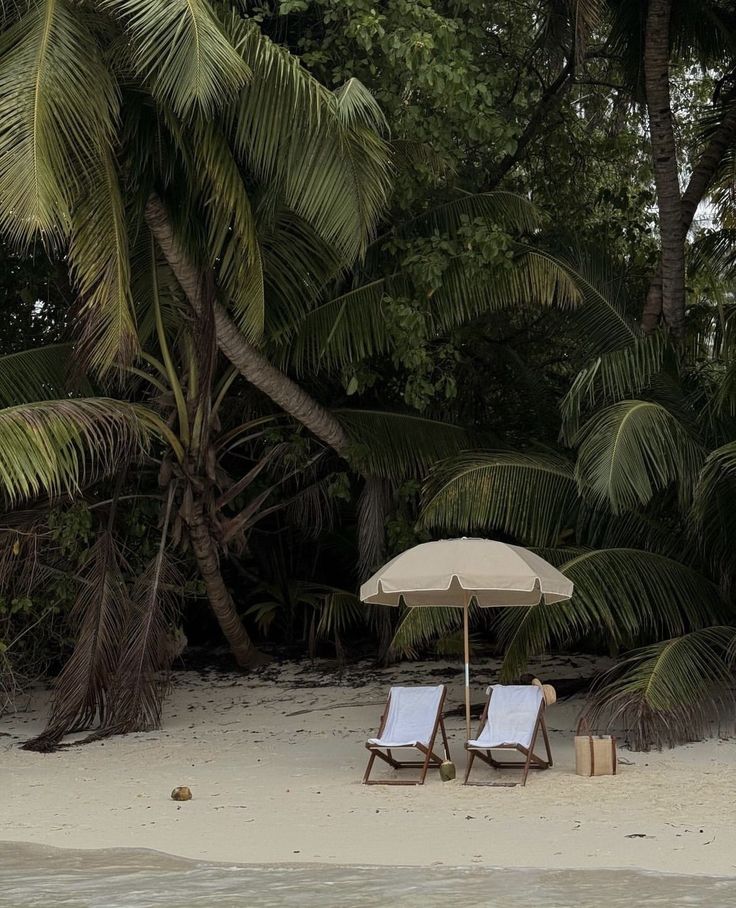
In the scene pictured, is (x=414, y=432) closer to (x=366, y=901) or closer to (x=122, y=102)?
(x=122, y=102)

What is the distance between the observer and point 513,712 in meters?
8.67

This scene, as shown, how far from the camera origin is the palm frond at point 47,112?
853cm

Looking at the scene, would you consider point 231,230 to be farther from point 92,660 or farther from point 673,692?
point 673,692

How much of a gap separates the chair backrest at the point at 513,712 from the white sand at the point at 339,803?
1.28ft

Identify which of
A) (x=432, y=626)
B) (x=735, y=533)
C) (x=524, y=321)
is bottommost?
(x=432, y=626)

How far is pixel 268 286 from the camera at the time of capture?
11367 mm

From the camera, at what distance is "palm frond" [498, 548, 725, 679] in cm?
945

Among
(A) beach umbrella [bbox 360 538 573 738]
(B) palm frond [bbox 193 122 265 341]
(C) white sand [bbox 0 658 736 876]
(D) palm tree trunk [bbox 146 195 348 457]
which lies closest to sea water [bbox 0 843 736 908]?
(C) white sand [bbox 0 658 736 876]

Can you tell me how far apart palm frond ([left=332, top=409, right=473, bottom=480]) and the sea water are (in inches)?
233

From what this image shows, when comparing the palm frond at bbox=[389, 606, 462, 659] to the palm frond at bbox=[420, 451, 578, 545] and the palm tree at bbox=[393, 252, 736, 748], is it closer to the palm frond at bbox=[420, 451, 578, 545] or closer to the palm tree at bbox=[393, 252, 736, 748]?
the palm tree at bbox=[393, 252, 736, 748]

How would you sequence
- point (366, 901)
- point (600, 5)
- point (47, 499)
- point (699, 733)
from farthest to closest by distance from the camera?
point (47, 499) < point (600, 5) < point (699, 733) < point (366, 901)

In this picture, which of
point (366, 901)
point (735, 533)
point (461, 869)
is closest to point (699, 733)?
point (735, 533)

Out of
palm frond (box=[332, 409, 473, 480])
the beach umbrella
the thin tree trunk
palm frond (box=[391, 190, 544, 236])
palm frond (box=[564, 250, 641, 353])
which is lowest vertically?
the beach umbrella

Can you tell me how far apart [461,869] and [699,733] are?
3605 millimetres
